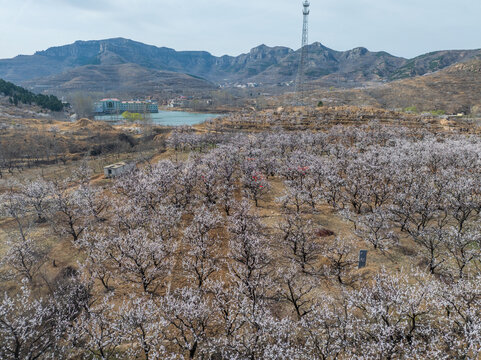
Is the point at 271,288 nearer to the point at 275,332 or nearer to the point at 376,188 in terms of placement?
the point at 275,332

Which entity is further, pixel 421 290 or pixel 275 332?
pixel 421 290

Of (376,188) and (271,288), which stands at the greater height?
(376,188)

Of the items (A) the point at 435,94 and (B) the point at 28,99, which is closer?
(A) the point at 435,94

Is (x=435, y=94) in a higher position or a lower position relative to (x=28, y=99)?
lower

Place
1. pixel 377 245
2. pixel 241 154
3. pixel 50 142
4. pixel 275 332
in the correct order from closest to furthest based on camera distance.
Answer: pixel 275 332 → pixel 377 245 → pixel 241 154 → pixel 50 142

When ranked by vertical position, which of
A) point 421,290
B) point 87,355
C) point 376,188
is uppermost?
point 376,188

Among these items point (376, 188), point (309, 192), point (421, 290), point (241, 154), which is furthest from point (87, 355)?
point (241, 154)

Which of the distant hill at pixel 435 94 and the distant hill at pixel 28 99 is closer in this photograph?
the distant hill at pixel 435 94

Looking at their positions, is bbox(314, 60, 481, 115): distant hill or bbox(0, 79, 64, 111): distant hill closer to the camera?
bbox(314, 60, 481, 115): distant hill
